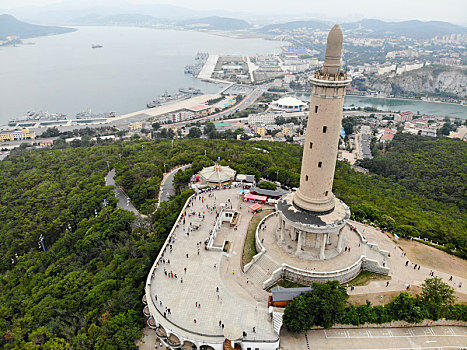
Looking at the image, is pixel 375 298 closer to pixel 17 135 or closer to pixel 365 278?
pixel 365 278

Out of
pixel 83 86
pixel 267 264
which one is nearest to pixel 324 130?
pixel 267 264

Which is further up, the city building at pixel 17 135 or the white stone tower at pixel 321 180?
the white stone tower at pixel 321 180

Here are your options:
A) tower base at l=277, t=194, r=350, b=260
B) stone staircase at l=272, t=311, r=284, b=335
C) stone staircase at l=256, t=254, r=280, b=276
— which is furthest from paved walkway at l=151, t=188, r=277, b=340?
tower base at l=277, t=194, r=350, b=260

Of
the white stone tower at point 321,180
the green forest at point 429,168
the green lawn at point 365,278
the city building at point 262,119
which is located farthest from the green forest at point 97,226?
the city building at point 262,119

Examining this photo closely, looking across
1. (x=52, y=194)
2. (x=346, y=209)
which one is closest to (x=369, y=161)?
(x=346, y=209)

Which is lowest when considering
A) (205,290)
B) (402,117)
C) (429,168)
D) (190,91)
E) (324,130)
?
(402,117)

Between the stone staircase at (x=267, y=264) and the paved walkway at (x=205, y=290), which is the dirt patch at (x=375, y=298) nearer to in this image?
the stone staircase at (x=267, y=264)

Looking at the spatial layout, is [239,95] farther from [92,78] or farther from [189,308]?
[189,308]
